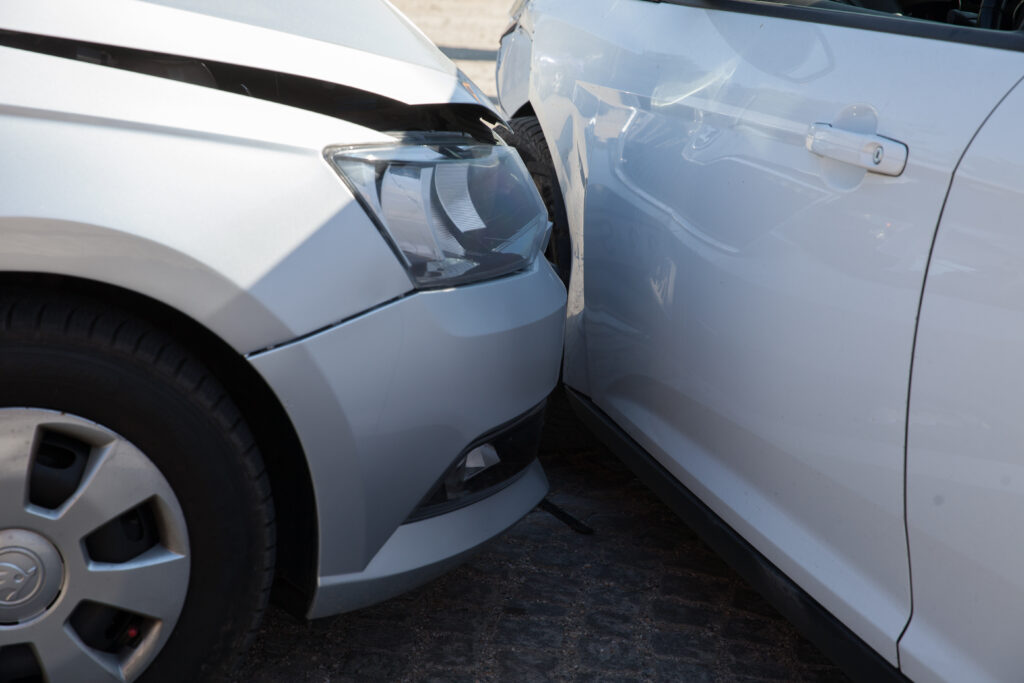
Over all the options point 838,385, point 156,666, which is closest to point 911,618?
point 838,385

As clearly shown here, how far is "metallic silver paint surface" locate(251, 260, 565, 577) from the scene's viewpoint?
1577mm

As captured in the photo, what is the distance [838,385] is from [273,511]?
3.06 feet

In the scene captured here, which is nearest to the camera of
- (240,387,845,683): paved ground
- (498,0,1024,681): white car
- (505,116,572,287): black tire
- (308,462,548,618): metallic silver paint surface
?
(498,0,1024,681): white car

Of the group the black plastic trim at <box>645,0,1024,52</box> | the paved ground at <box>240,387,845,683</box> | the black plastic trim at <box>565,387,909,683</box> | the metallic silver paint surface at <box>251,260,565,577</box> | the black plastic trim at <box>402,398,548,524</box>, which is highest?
the black plastic trim at <box>645,0,1024,52</box>

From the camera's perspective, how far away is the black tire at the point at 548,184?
2666 mm

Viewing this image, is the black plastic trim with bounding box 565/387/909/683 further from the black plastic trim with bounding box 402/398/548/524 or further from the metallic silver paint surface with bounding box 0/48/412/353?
the metallic silver paint surface with bounding box 0/48/412/353

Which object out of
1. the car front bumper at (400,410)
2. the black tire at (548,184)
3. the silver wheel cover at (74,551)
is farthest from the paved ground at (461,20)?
the silver wheel cover at (74,551)

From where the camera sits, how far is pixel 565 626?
2258 mm

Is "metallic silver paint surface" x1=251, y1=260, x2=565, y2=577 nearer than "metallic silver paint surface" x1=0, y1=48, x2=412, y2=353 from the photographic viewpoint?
No

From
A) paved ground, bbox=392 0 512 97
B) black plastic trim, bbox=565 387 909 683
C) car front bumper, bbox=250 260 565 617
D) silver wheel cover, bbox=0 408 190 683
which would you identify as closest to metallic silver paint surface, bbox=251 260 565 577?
car front bumper, bbox=250 260 565 617

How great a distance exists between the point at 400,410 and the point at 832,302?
0.71 meters

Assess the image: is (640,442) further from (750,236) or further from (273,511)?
(273,511)

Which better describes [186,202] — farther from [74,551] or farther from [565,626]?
[565,626]

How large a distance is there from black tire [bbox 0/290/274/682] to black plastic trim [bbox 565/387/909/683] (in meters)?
0.86
